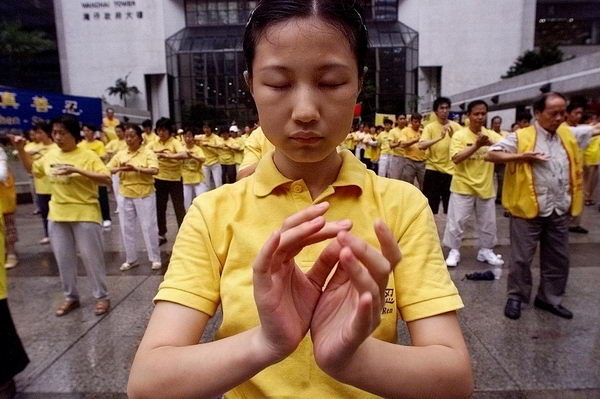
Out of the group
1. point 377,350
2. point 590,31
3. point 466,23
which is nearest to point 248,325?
point 377,350

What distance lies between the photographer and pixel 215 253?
1159mm

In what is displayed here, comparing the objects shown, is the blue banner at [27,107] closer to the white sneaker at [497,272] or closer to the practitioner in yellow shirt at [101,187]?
the practitioner in yellow shirt at [101,187]

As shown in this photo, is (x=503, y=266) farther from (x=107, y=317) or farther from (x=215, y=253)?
(x=215, y=253)

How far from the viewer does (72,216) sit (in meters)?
4.54

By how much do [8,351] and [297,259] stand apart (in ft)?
9.45

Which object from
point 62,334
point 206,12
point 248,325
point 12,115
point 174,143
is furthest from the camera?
point 206,12

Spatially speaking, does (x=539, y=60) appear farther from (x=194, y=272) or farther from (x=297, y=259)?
(x=194, y=272)

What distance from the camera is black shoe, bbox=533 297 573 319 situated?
398 centimetres

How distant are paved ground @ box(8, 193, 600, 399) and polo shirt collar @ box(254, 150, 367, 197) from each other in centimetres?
228

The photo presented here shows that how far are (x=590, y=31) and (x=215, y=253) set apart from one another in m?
53.7

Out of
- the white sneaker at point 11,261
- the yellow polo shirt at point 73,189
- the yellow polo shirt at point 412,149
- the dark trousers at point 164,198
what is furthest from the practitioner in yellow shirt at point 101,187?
the yellow polo shirt at point 412,149

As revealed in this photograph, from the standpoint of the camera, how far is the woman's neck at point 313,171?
1.25 meters

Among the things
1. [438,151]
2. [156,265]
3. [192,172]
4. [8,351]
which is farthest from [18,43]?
[8,351]

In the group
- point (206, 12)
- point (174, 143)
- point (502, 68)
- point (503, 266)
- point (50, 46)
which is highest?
point (206, 12)
